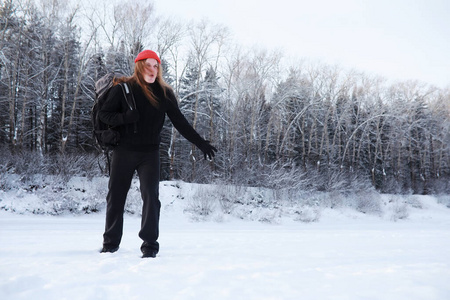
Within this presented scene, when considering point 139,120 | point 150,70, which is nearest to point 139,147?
point 139,120

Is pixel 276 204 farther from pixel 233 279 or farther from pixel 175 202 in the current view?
pixel 233 279

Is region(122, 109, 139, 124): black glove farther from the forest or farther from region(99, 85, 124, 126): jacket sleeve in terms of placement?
the forest

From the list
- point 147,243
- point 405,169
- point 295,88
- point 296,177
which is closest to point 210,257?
point 147,243

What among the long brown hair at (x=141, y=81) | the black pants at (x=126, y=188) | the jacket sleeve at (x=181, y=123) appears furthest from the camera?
the jacket sleeve at (x=181, y=123)

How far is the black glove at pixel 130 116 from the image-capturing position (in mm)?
2498

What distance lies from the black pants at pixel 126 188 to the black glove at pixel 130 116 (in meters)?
0.28

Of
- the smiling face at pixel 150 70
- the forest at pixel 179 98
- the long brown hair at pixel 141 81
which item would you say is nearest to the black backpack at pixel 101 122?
the long brown hair at pixel 141 81

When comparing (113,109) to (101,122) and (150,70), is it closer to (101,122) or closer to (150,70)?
(101,122)

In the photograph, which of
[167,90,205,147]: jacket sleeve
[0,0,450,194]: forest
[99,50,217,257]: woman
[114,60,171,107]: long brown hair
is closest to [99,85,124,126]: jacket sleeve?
[99,50,217,257]: woman

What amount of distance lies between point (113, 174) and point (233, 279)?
1.55 metres

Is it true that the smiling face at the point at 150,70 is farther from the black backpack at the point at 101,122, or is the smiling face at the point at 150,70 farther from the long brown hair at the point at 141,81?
the black backpack at the point at 101,122

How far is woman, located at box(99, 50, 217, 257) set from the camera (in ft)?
8.18

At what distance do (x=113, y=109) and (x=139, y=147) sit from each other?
404mm

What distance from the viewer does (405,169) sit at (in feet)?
109
